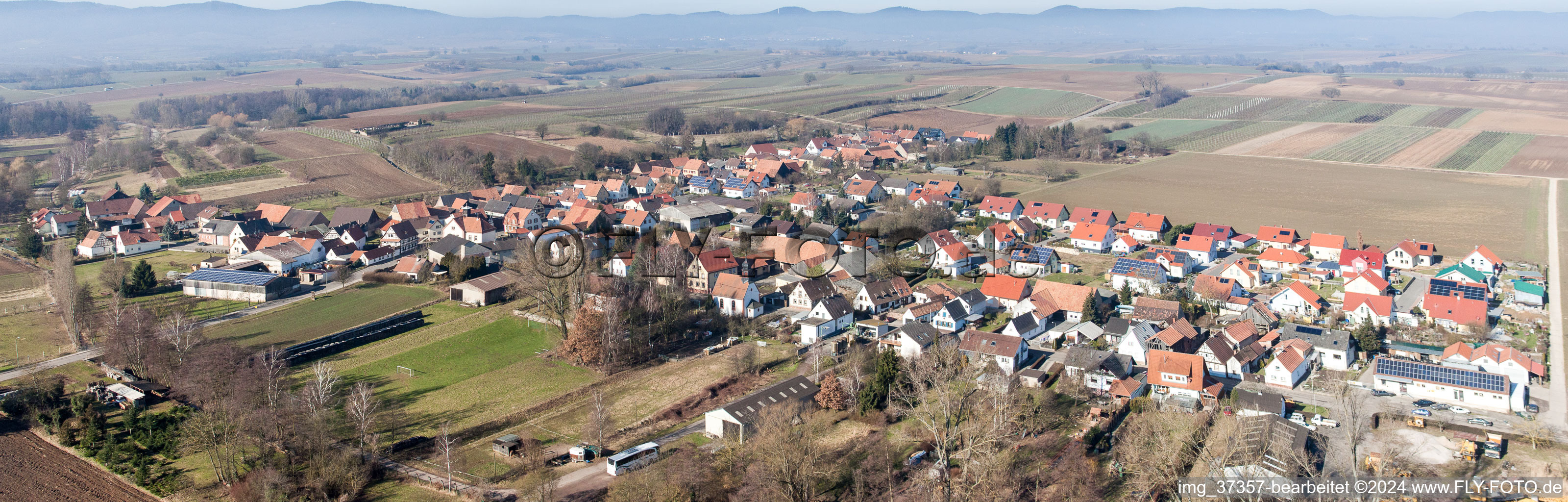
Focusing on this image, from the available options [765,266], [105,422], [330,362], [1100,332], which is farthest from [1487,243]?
[105,422]

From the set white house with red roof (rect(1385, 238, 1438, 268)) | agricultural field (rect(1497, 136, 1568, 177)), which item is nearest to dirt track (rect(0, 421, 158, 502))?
white house with red roof (rect(1385, 238, 1438, 268))

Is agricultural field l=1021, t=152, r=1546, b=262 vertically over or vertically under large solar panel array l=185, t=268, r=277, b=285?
over

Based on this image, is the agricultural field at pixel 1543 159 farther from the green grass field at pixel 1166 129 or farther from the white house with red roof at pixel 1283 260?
the white house with red roof at pixel 1283 260

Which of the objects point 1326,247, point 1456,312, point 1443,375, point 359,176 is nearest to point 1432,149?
point 1326,247

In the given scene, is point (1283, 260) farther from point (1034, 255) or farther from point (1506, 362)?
point (1506, 362)

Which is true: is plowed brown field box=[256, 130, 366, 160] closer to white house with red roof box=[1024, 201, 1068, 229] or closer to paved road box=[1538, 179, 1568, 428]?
white house with red roof box=[1024, 201, 1068, 229]

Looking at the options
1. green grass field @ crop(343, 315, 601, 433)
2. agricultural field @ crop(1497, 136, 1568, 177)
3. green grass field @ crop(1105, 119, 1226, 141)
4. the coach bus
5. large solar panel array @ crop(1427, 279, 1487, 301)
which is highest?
green grass field @ crop(1105, 119, 1226, 141)

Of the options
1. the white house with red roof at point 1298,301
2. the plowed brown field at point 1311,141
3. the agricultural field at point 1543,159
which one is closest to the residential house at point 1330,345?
the white house with red roof at point 1298,301
